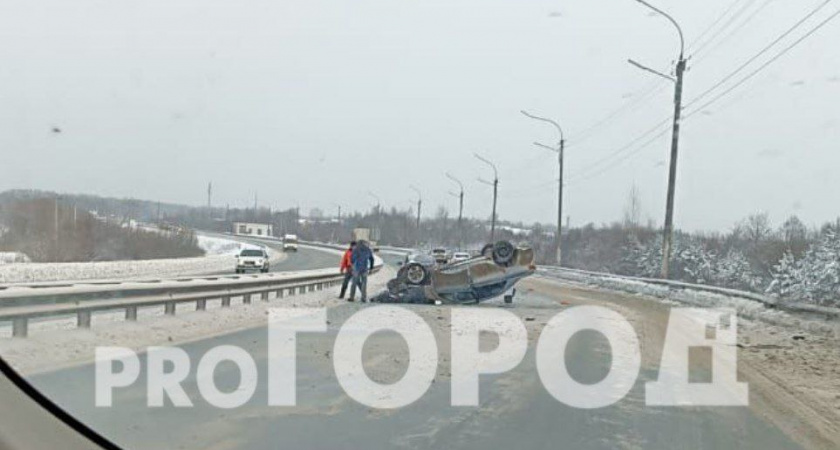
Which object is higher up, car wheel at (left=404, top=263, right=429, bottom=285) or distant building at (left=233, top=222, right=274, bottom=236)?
car wheel at (left=404, top=263, right=429, bottom=285)

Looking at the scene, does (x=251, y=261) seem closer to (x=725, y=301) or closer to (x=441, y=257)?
(x=441, y=257)

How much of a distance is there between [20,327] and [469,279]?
14845 mm

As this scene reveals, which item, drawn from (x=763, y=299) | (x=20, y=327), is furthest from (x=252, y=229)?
(x=20, y=327)

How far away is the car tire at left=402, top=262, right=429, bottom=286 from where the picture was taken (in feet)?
79.4

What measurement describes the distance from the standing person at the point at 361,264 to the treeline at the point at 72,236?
777 centimetres

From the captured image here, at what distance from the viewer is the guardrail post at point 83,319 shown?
12641 millimetres

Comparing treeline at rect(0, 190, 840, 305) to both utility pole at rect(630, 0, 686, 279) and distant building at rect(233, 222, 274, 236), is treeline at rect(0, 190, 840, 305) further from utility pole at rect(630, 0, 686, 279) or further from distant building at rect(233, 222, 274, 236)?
distant building at rect(233, 222, 274, 236)

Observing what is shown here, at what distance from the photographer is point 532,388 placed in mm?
10086

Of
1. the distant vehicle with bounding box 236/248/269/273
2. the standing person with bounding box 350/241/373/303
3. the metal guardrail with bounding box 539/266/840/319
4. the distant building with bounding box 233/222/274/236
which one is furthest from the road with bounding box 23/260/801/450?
the distant building with bounding box 233/222/274/236

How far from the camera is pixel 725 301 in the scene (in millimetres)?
25328

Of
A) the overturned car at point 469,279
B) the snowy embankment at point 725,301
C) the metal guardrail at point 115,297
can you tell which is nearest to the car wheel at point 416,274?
the overturned car at point 469,279

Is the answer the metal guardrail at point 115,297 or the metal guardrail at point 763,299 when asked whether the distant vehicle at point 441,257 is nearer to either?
the metal guardrail at point 763,299

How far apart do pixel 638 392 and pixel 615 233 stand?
130 ft

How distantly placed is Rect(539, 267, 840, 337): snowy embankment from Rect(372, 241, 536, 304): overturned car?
5.83 meters
